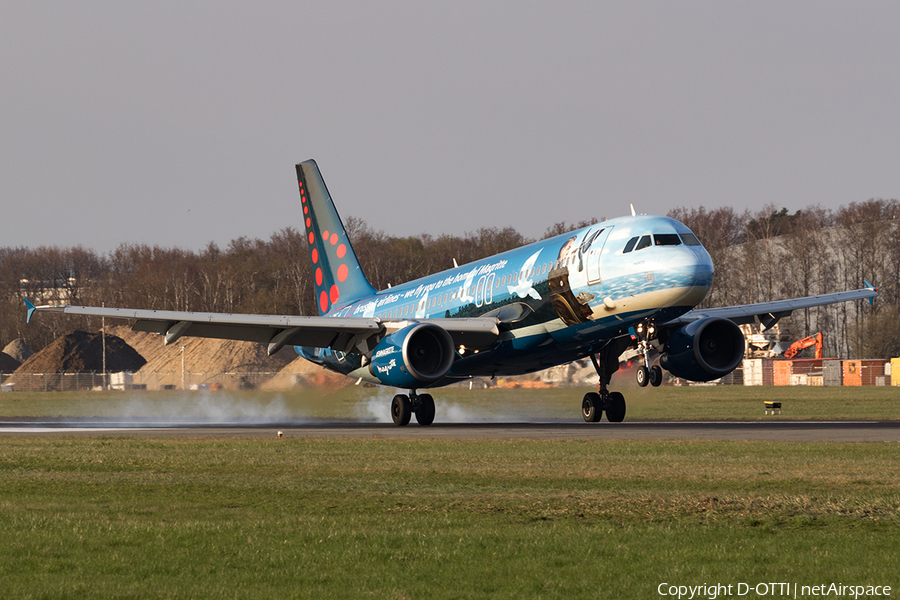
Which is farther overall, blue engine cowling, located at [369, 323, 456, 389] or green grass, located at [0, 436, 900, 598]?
blue engine cowling, located at [369, 323, 456, 389]

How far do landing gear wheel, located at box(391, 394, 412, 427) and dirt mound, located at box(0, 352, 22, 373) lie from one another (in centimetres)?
9763

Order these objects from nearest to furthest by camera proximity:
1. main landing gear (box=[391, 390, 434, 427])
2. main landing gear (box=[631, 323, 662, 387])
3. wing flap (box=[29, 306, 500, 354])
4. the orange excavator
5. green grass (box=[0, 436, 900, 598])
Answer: green grass (box=[0, 436, 900, 598]) → main landing gear (box=[631, 323, 662, 387]) → wing flap (box=[29, 306, 500, 354]) → main landing gear (box=[391, 390, 434, 427]) → the orange excavator

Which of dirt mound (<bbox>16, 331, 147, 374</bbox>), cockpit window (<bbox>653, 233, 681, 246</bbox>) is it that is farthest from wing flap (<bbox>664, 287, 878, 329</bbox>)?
dirt mound (<bbox>16, 331, 147, 374</bbox>)

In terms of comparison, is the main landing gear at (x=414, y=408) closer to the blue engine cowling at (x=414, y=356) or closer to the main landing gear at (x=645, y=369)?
the blue engine cowling at (x=414, y=356)

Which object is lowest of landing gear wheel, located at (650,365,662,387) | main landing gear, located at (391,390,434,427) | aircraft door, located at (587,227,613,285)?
main landing gear, located at (391,390,434,427)

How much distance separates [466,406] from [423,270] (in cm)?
7715

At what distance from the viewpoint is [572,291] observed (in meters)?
28.9

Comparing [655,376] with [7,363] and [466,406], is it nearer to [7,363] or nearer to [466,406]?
[466,406]

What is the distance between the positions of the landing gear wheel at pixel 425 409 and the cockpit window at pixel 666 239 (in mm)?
9496

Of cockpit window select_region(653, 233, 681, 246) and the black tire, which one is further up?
cockpit window select_region(653, 233, 681, 246)

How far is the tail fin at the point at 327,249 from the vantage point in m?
42.4

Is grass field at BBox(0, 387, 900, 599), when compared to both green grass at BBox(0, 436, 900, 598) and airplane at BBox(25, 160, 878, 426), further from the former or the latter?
airplane at BBox(25, 160, 878, 426)

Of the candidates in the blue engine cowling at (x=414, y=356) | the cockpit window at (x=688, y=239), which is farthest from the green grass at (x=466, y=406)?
the cockpit window at (x=688, y=239)

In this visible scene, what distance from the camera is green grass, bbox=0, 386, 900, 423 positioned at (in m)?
40.2
